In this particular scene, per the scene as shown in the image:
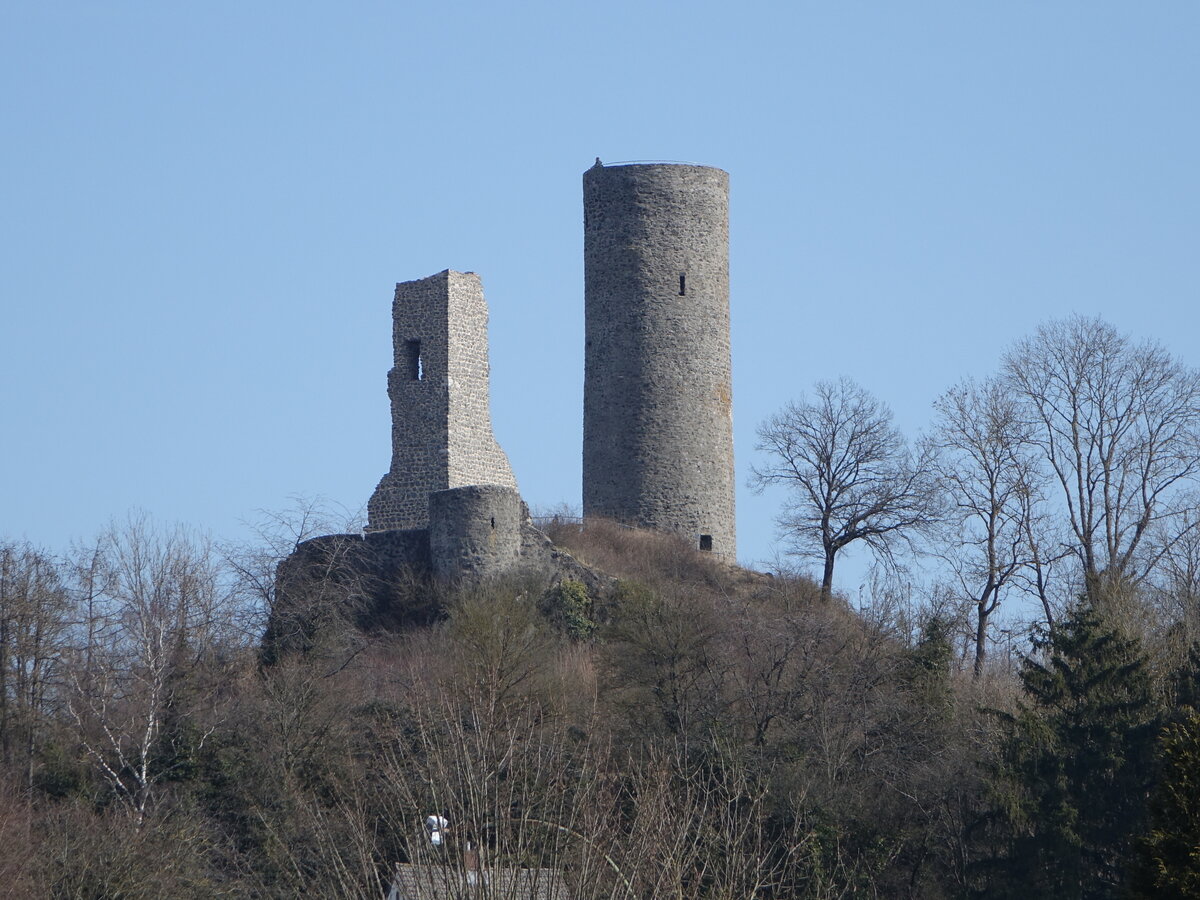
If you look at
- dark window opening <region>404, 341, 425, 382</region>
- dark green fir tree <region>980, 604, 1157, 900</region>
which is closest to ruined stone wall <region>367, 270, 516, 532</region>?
dark window opening <region>404, 341, 425, 382</region>

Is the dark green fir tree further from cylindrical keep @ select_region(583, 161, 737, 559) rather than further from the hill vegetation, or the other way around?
cylindrical keep @ select_region(583, 161, 737, 559)

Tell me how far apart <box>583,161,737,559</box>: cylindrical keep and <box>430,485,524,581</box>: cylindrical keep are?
13.2ft

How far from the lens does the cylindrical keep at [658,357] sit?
122ft

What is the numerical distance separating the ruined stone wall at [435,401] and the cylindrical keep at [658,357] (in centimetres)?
192

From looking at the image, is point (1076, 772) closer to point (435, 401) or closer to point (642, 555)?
point (642, 555)

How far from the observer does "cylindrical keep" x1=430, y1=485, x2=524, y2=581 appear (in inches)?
1308

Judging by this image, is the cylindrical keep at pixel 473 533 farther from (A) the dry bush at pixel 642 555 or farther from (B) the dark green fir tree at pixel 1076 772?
(B) the dark green fir tree at pixel 1076 772

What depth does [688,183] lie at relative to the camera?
3800 centimetres

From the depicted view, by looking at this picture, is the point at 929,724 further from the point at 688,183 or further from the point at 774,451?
the point at 688,183

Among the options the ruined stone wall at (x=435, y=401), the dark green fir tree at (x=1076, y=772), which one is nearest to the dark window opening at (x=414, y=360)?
the ruined stone wall at (x=435, y=401)

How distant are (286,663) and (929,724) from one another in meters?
8.76

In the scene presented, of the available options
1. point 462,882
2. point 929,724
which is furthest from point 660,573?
point 462,882

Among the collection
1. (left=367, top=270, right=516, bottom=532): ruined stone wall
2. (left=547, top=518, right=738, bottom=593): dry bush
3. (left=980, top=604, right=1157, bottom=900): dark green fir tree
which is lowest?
(left=980, top=604, right=1157, bottom=900): dark green fir tree

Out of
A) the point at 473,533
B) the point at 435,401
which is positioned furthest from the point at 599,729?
the point at 435,401
